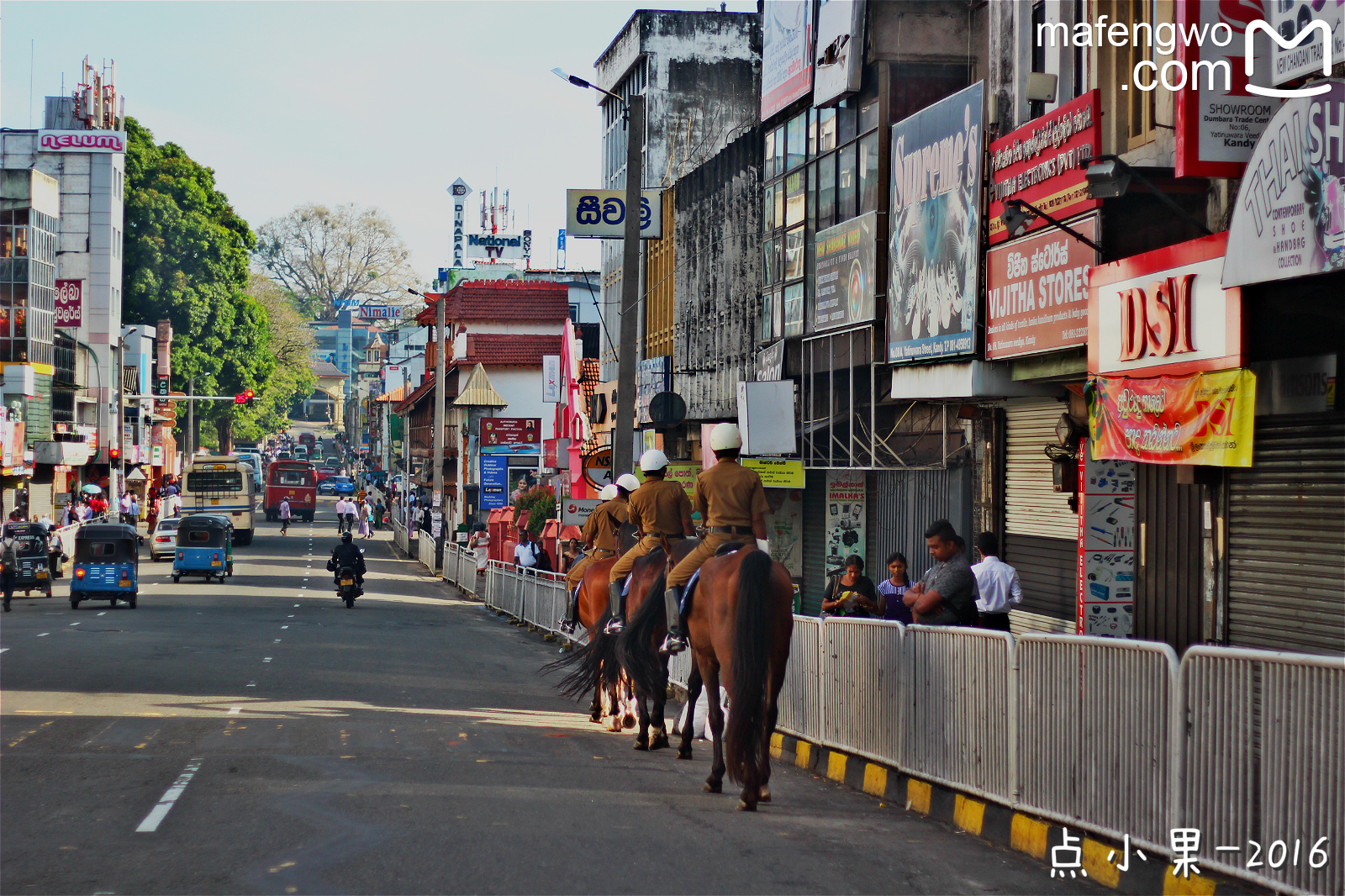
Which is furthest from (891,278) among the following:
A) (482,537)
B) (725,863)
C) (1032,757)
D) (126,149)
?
(126,149)

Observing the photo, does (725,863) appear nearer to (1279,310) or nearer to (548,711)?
(1279,310)

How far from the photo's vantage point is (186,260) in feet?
234

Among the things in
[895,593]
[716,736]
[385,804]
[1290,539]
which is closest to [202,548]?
[895,593]

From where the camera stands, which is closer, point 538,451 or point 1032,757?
point 1032,757

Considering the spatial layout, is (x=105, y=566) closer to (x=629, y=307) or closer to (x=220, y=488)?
(x=629, y=307)

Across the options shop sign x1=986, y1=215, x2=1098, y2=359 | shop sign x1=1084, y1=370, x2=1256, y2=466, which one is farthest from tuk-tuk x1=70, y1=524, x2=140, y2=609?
shop sign x1=1084, y1=370, x2=1256, y2=466

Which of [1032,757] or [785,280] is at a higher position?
[785,280]

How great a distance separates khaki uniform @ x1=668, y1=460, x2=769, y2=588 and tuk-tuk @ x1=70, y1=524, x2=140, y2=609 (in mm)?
22471

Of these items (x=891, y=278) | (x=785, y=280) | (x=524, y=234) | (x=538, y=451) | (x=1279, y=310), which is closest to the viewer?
(x=1279, y=310)

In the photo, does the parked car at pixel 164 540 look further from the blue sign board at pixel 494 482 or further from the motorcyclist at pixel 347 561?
the motorcyclist at pixel 347 561

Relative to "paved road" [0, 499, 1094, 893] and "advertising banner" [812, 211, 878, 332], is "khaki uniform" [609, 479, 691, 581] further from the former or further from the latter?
"advertising banner" [812, 211, 878, 332]

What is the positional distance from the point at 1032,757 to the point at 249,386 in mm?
72551

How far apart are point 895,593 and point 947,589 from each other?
234 centimetres

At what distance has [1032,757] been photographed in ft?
28.2
